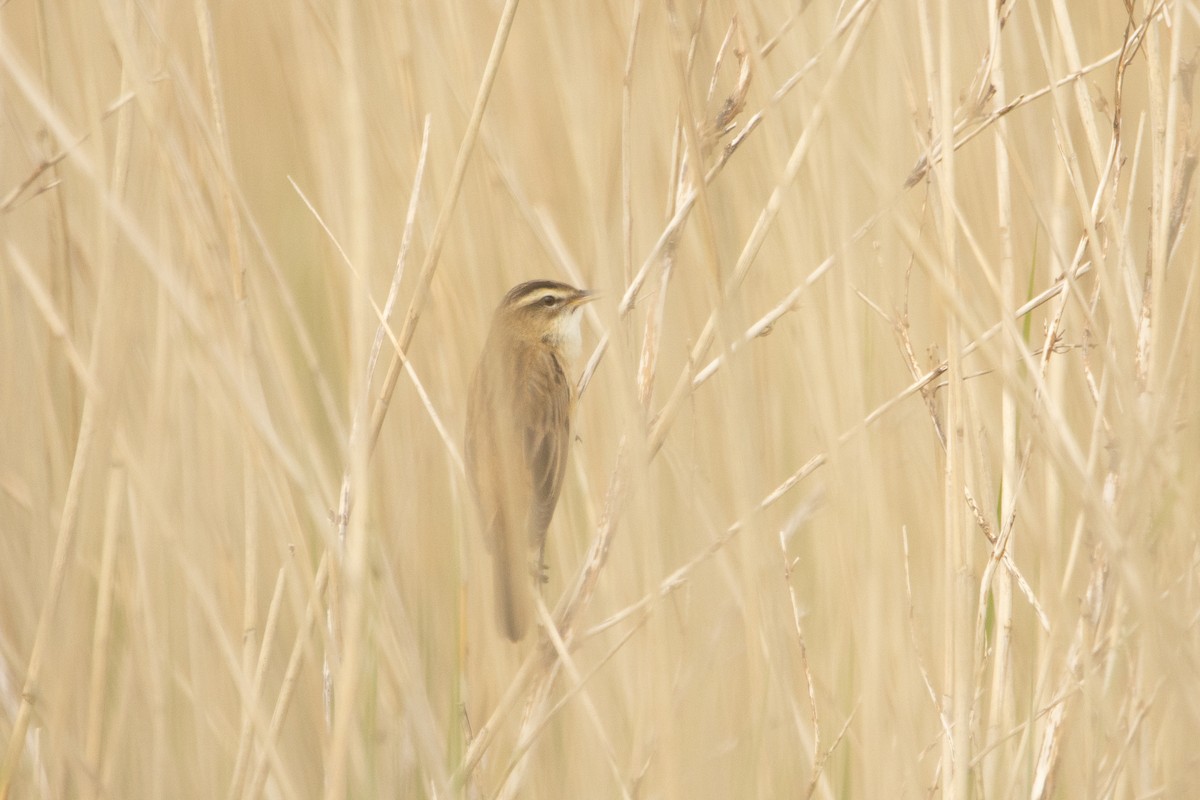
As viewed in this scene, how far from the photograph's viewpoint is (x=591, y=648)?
6.50 feet

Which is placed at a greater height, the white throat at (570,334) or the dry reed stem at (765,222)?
the white throat at (570,334)

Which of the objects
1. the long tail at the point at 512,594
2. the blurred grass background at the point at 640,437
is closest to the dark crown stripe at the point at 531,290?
the blurred grass background at the point at 640,437

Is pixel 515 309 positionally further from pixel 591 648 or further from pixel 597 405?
pixel 591 648

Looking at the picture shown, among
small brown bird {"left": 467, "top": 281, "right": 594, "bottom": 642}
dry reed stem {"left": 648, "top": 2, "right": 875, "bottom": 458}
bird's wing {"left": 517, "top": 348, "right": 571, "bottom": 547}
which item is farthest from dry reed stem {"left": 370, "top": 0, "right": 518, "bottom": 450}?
bird's wing {"left": 517, "top": 348, "right": 571, "bottom": 547}

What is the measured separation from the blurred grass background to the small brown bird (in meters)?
0.09

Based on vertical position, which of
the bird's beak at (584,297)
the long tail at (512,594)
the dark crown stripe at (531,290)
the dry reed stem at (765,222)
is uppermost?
the dark crown stripe at (531,290)

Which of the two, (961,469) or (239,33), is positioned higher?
(239,33)

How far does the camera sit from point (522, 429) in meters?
2.67

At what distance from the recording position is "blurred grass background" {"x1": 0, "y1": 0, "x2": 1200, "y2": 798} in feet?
4.74

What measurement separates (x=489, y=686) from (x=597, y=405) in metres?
0.63

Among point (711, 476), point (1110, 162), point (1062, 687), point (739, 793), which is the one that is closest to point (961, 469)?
point (1062, 687)

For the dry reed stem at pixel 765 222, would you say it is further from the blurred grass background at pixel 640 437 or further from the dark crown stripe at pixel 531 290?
the dark crown stripe at pixel 531 290

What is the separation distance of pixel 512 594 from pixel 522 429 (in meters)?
0.70

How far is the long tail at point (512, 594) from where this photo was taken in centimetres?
198
